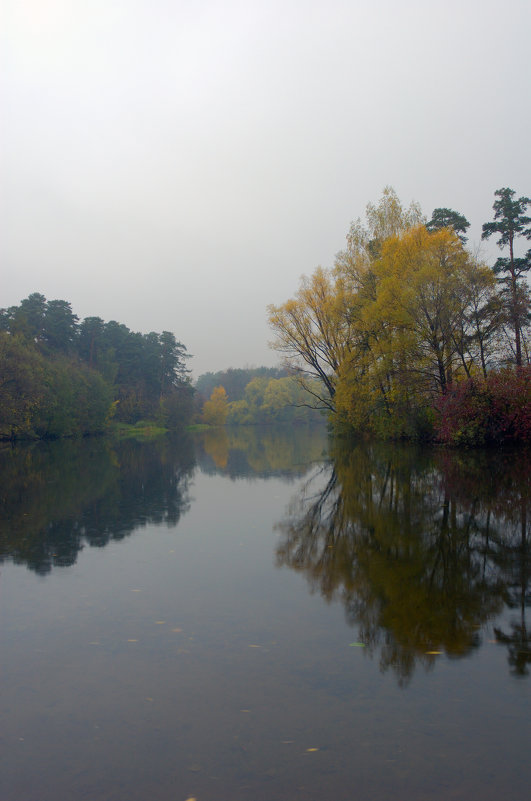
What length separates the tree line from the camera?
72.2 ft

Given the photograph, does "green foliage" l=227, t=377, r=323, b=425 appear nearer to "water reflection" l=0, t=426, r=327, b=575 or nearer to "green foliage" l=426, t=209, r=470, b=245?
"green foliage" l=426, t=209, r=470, b=245

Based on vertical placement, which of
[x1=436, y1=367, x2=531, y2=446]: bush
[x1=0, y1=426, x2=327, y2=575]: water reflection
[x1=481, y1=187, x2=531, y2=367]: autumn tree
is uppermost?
[x1=481, y1=187, x2=531, y2=367]: autumn tree

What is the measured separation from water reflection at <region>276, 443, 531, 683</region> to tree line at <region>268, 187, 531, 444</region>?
8.53 metres

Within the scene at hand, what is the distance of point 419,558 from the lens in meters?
6.83

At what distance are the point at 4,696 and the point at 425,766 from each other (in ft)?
9.32

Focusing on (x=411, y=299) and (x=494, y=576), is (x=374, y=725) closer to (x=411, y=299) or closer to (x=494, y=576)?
(x=494, y=576)

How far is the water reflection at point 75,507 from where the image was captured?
8.27 meters

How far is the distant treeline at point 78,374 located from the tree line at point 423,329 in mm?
22427

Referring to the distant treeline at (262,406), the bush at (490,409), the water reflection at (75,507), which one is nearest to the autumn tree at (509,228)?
the bush at (490,409)

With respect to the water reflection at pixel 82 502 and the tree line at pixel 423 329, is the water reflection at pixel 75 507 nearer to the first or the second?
the water reflection at pixel 82 502

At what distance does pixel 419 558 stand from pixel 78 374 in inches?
2176

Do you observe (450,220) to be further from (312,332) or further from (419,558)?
(419,558)

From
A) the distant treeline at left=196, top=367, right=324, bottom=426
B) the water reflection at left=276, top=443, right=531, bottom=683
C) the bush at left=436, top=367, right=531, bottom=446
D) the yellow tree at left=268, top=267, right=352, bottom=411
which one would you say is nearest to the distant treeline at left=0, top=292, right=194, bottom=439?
the distant treeline at left=196, top=367, right=324, bottom=426

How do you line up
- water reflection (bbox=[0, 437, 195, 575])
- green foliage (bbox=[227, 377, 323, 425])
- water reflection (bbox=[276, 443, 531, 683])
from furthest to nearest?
1. green foliage (bbox=[227, 377, 323, 425])
2. water reflection (bbox=[0, 437, 195, 575])
3. water reflection (bbox=[276, 443, 531, 683])
